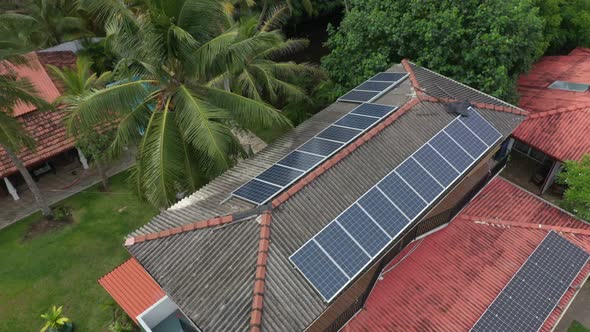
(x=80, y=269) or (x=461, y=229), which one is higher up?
(x=461, y=229)

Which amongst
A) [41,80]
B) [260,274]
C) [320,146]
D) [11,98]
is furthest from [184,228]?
[41,80]

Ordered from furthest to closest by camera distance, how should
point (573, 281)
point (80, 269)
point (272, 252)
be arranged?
1. point (80, 269)
2. point (573, 281)
3. point (272, 252)

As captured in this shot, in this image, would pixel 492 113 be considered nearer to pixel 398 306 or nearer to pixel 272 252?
pixel 398 306

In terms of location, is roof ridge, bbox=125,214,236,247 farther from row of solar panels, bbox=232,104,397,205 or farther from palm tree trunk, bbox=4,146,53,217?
palm tree trunk, bbox=4,146,53,217

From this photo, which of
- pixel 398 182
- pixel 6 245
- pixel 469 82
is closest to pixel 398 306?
pixel 398 182

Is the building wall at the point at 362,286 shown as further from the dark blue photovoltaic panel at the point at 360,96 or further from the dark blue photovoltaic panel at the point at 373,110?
the dark blue photovoltaic panel at the point at 360,96

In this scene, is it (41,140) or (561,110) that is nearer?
(561,110)

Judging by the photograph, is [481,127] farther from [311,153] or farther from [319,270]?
[319,270]
